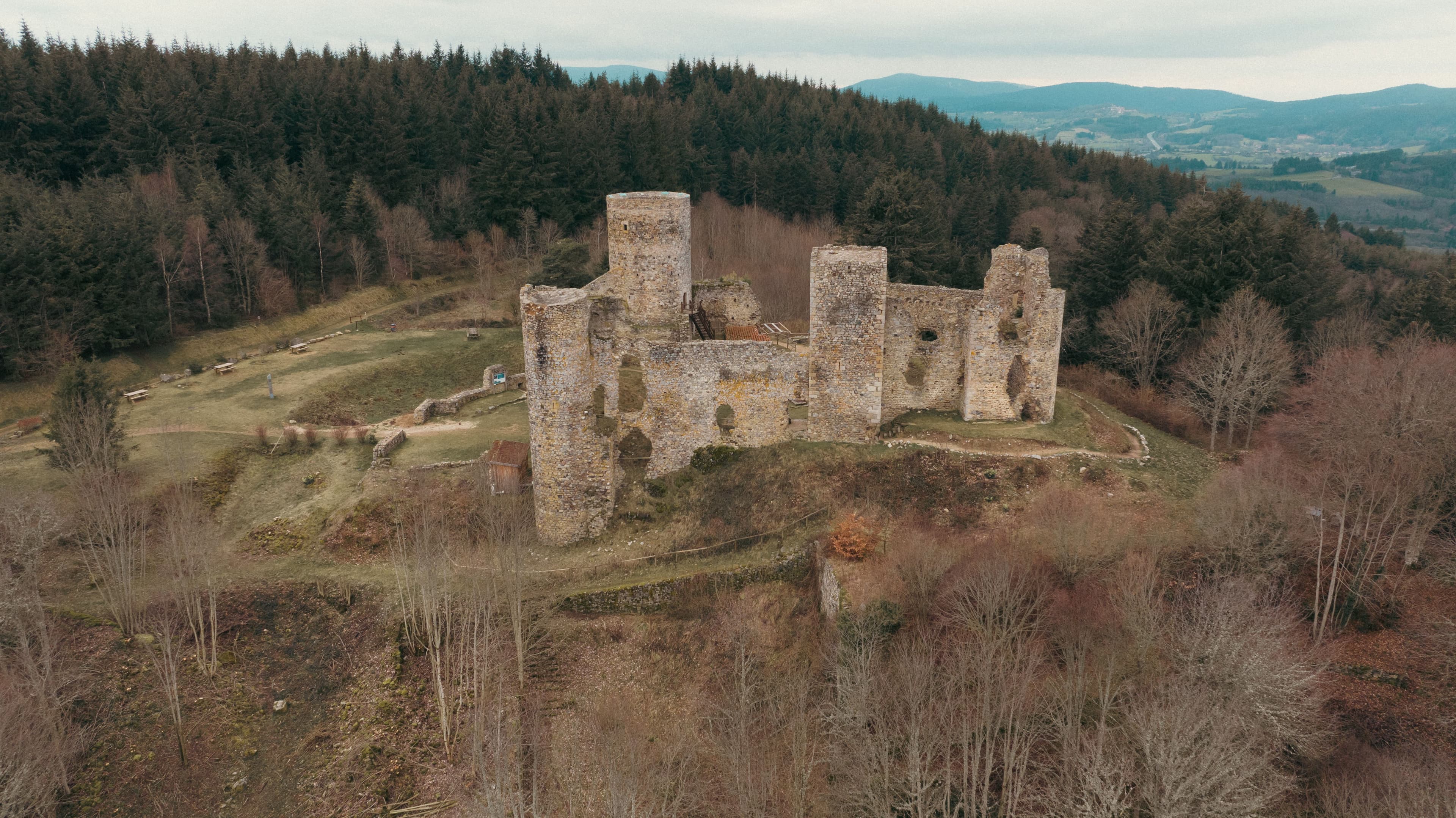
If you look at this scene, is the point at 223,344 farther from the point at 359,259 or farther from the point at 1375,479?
the point at 1375,479

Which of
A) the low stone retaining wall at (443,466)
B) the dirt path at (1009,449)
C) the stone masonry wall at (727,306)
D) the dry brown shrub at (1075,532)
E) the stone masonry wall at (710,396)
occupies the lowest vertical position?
the low stone retaining wall at (443,466)

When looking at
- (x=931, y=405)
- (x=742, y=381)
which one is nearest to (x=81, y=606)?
(x=742, y=381)

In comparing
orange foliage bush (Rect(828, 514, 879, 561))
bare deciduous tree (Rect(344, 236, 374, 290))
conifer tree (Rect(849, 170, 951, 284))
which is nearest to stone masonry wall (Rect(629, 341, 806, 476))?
orange foliage bush (Rect(828, 514, 879, 561))

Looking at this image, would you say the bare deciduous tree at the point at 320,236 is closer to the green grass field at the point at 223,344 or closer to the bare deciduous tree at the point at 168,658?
the green grass field at the point at 223,344

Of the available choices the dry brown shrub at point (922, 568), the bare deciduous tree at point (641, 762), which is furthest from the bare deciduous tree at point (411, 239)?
the dry brown shrub at point (922, 568)

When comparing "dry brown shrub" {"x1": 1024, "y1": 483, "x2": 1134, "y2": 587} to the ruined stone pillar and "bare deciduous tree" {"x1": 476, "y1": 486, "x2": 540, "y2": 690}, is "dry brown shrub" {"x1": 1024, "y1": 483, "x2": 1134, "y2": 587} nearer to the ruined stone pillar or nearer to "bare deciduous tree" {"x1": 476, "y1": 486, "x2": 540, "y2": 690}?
the ruined stone pillar
